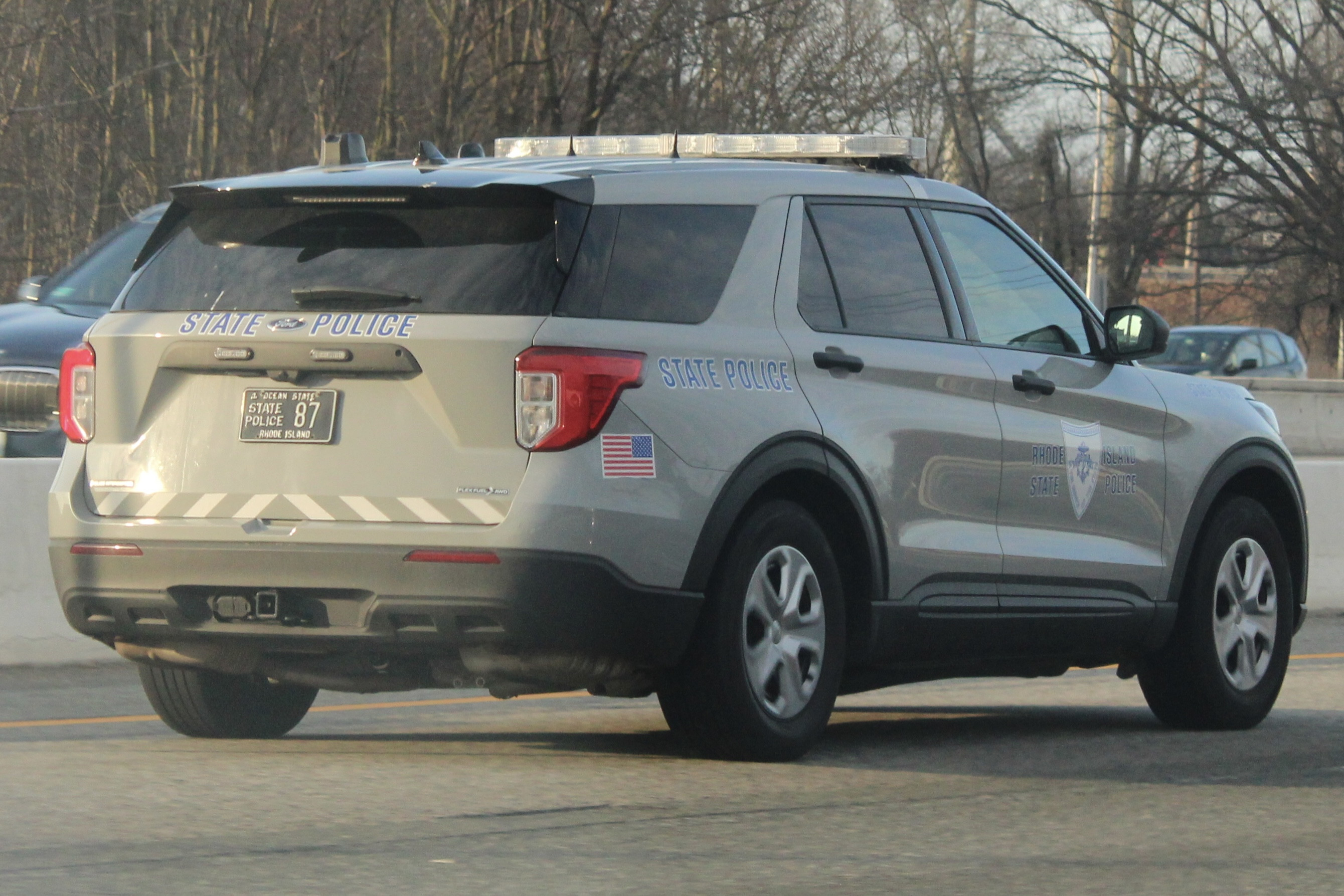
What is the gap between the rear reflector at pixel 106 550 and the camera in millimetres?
6504

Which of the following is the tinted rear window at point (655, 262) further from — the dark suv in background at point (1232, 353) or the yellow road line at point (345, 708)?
the dark suv in background at point (1232, 353)

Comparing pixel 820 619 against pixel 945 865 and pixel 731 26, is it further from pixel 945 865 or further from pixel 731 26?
pixel 731 26

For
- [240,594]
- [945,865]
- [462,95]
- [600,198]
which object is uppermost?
[462,95]

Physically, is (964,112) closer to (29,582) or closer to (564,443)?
(29,582)

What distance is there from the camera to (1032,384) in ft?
25.4

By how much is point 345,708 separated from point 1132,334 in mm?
3331

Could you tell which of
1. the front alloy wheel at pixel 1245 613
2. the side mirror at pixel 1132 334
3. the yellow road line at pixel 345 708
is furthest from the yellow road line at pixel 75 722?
the front alloy wheel at pixel 1245 613

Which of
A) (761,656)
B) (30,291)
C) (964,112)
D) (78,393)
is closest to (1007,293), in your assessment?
(761,656)

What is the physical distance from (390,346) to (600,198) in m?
0.76

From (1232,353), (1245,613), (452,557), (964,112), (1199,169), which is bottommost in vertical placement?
(1245,613)

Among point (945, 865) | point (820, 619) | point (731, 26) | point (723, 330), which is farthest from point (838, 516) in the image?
point (731, 26)

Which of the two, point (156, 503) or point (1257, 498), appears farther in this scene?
point (1257, 498)

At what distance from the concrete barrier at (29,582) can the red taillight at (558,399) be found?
183 inches

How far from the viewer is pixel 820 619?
6.90 metres
